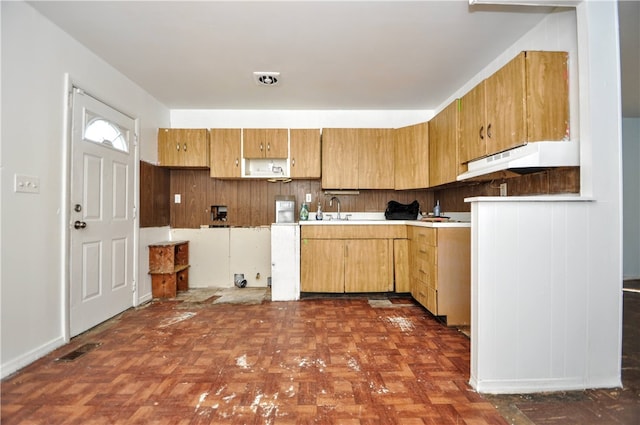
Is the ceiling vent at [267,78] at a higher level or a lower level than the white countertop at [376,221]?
higher

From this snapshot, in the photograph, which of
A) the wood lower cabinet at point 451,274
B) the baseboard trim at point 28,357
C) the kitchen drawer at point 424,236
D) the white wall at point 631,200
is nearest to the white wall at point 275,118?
the kitchen drawer at point 424,236

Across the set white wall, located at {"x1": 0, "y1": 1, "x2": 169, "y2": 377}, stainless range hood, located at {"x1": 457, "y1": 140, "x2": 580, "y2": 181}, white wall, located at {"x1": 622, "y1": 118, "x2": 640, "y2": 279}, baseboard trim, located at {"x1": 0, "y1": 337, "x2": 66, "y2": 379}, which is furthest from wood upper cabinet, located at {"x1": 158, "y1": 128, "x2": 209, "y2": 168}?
white wall, located at {"x1": 622, "y1": 118, "x2": 640, "y2": 279}

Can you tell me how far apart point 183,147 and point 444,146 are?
3096 millimetres

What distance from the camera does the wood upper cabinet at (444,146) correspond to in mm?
2834

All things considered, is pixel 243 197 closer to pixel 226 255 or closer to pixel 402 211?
pixel 226 255

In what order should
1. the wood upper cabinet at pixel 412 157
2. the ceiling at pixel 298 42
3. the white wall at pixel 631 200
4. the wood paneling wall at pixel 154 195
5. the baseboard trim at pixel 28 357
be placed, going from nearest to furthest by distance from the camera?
the baseboard trim at pixel 28 357 → the ceiling at pixel 298 42 → the wood paneling wall at pixel 154 195 → the wood upper cabinet at pixel 412 157 → the white wall at pixel 631 200

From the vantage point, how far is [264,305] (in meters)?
3.18

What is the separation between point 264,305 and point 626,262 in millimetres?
5173

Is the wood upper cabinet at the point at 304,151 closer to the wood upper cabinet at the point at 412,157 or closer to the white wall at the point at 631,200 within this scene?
the wood upper cabinet at the point at 412,157

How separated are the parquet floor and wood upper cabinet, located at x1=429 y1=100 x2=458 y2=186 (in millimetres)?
1480

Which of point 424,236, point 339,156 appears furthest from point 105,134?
point 424,236

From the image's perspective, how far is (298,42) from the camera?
237 cm

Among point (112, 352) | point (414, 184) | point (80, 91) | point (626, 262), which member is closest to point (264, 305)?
point (112, 352)

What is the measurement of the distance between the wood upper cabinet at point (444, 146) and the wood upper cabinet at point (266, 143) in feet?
5.72
